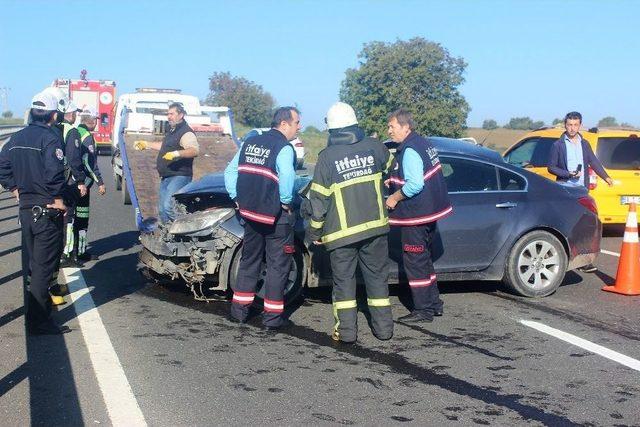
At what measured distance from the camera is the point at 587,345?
6.38m

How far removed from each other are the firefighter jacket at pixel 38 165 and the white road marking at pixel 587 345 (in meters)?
4.22

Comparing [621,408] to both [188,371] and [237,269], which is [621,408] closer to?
[188,371]

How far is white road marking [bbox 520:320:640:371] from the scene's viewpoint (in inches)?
234

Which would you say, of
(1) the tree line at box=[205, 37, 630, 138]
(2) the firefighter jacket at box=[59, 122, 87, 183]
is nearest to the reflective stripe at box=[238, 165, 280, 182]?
(2) the firefighter jacket at box=[59, 122, 87, 183]

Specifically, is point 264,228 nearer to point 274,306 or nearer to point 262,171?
point 262,171

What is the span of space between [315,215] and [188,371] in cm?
157

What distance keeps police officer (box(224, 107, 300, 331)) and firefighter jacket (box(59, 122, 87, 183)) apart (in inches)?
106

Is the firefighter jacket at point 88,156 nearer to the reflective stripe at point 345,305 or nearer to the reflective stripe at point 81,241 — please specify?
the reflective stripe at point 81,241

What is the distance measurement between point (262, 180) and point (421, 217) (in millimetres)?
1438

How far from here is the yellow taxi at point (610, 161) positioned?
1182 cm

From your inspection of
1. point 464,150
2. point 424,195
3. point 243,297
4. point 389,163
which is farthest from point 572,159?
point 243,297

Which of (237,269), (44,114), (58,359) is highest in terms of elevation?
(44,114)

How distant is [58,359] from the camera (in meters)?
5.72

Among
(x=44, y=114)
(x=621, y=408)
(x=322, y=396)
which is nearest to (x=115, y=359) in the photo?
(x=322, y=396)
